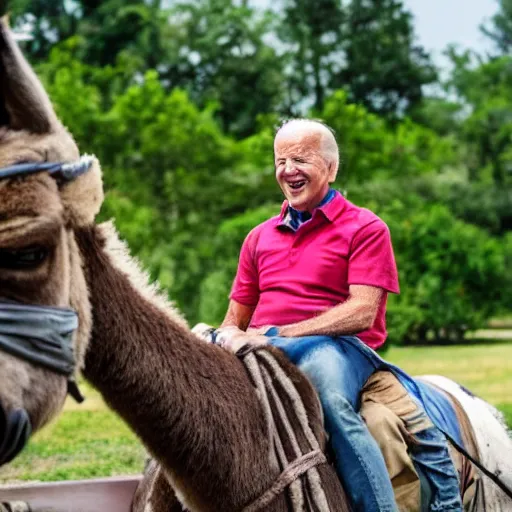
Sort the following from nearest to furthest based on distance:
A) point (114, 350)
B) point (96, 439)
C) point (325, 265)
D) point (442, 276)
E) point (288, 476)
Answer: point (114, 350) → point (288, 476) → point (325, 265) → point (96, 439) → point (442, 276)

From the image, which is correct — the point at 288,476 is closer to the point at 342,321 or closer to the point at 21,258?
the point at 342,321

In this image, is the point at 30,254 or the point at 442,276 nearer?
the point at 30,254

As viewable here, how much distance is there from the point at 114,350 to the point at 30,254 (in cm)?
53

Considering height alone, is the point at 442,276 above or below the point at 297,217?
below

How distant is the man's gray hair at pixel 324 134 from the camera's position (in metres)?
3.78

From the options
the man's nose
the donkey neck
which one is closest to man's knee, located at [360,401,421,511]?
the donkey neck

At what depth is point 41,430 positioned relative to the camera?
2705 millimetres

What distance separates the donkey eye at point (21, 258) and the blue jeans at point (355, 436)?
1233mm

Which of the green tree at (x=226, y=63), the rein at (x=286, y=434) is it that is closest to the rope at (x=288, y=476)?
the rein at (x=286, y=434)

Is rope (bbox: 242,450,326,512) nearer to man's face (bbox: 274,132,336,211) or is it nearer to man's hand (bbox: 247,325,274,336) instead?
man's hand (bbox: 247,325,274,336)

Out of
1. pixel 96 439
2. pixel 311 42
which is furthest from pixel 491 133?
pixel 96 439

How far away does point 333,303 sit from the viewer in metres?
3.70

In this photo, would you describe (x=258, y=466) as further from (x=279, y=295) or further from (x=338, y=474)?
(x=279, y=295)

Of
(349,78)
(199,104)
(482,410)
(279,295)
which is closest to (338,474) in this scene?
(279,295)
